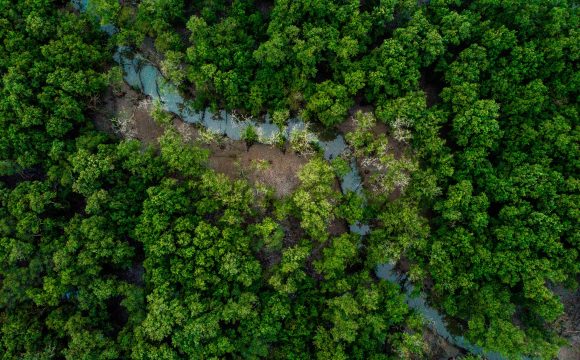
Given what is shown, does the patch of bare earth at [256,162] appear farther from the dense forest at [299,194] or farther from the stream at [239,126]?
the dense forest at [299,194]

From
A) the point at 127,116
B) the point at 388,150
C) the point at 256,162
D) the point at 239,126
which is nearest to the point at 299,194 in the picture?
the point at 256,162

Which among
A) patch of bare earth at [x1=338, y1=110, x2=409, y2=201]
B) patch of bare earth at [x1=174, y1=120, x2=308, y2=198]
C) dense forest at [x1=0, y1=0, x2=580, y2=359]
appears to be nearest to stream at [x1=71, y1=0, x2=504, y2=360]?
patch of bare earth at [x1=338, y1=110, x2=409, y2=201]

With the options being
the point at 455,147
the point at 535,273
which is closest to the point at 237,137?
the point at 455,147

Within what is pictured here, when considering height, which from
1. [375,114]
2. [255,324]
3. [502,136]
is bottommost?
[255,324]

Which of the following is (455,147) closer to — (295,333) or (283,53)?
(283,53)

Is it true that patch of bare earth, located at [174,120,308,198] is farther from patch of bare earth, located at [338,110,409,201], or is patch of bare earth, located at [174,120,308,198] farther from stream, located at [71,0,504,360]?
patch of bare earth, located at [338,110,409,201]

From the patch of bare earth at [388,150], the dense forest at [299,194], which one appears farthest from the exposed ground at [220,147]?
the patch of bare earth at [388,150]

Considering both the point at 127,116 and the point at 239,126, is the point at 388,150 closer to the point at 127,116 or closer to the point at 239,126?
the point at 239,126
